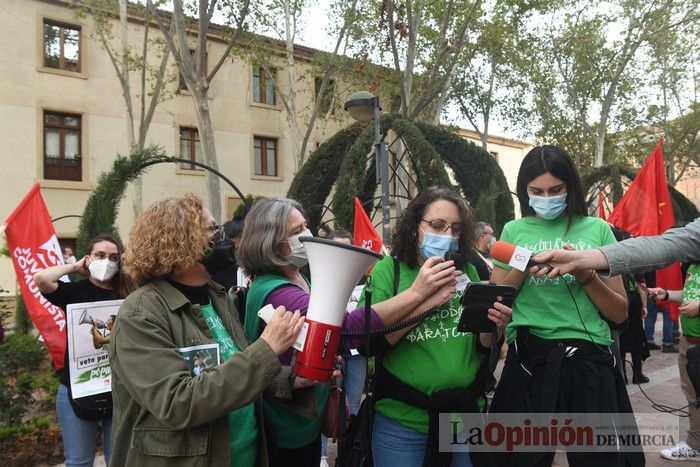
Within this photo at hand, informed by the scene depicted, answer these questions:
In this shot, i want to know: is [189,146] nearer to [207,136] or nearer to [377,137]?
[207,136]

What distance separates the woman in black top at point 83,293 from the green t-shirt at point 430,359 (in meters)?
1.84

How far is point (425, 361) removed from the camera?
2.32 metres

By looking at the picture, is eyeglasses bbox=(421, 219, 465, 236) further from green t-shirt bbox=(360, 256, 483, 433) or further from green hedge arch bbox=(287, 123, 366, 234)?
green hedge arch bbox=(287, 123, 366, 234)

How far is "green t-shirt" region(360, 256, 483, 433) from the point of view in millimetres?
2299

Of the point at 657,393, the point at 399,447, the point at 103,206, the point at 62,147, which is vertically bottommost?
the point at 657,393

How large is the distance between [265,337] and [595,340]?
1.46m

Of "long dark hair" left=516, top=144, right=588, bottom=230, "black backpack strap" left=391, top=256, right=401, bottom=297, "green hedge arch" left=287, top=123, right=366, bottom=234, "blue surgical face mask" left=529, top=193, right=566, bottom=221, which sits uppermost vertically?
"green hedge arch" left=287, top=123, right=366, bottom=234

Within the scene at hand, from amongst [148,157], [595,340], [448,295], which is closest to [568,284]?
[595,340]

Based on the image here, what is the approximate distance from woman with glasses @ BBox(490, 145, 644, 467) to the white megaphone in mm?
853

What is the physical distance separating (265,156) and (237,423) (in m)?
21.7

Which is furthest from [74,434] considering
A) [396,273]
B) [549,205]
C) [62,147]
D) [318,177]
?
[62,147]

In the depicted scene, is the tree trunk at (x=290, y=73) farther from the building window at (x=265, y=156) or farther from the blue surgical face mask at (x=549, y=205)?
the blue surgical face mask at (x=549, y=205)

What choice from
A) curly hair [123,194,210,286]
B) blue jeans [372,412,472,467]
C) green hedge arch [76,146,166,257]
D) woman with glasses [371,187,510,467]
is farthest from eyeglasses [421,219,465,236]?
green hedge arch [76,146,166,257]

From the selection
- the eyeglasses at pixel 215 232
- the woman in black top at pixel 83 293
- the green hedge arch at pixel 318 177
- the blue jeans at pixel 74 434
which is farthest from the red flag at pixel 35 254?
the green hedge arch at pixel 318 177
